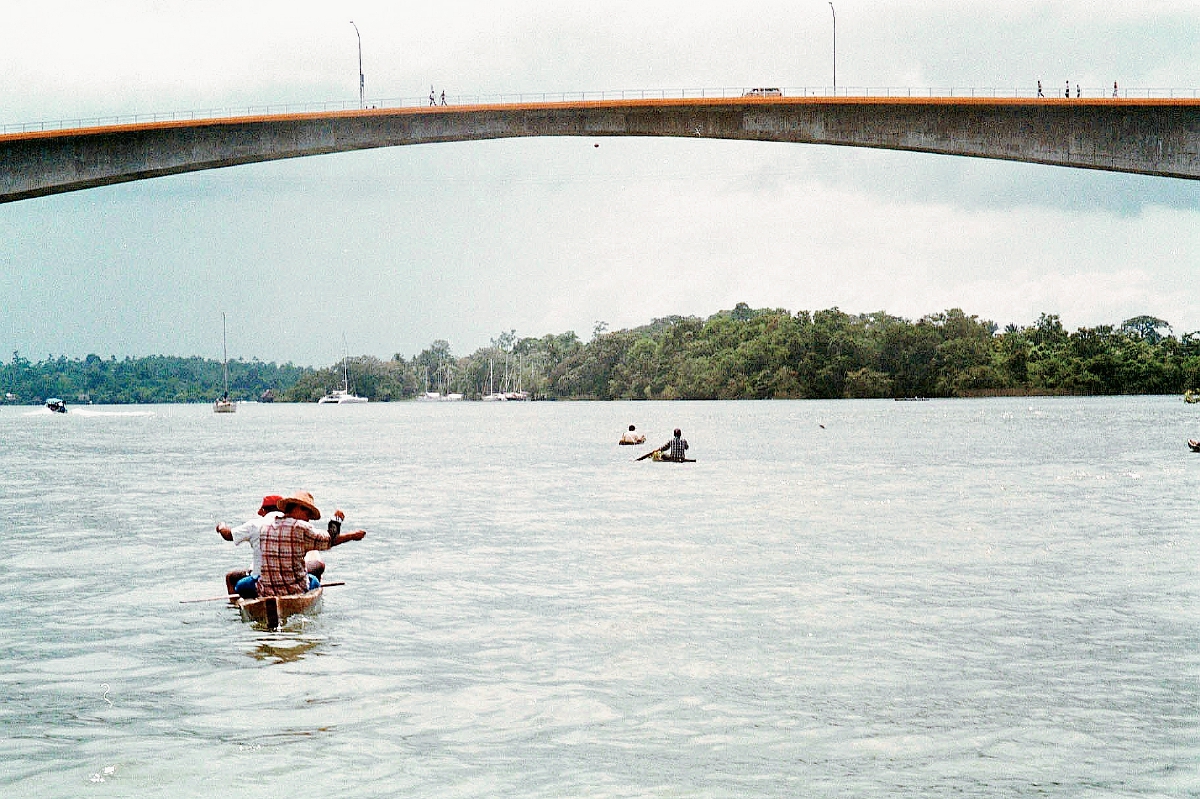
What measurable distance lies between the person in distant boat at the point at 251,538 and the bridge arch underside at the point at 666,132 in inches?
1515

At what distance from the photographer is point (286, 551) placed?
13664 mm

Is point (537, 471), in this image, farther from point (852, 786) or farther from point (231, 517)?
point (852, 786)

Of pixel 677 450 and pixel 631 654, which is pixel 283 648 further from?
pixel 677 450

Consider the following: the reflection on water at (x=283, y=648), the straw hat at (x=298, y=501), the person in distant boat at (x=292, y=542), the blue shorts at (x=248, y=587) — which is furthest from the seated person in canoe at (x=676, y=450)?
the straw hat at (x=298, y=501)

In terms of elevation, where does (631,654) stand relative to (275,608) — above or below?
below

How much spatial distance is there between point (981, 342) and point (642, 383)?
44.4 m

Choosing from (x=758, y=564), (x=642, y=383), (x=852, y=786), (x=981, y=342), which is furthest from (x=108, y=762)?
(x=642, y=383)

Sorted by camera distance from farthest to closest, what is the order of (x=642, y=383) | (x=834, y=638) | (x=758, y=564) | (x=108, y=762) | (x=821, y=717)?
1. (x=642, y=383)
2. (x=758, y=564)
3. (x=834, y=638)
4. (x=821, y=717)
5. (x=108, y=762)

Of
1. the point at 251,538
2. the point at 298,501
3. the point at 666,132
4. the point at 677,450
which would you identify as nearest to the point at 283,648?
the point at 251,538

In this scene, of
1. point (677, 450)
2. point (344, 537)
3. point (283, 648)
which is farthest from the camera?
point (677, 450)

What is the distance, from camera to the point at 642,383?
173 m

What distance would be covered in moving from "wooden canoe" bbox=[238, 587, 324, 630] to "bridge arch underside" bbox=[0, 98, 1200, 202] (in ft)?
127

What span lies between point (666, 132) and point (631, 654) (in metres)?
42.9

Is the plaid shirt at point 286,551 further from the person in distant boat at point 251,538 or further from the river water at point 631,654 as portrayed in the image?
the river water at point 631,654
